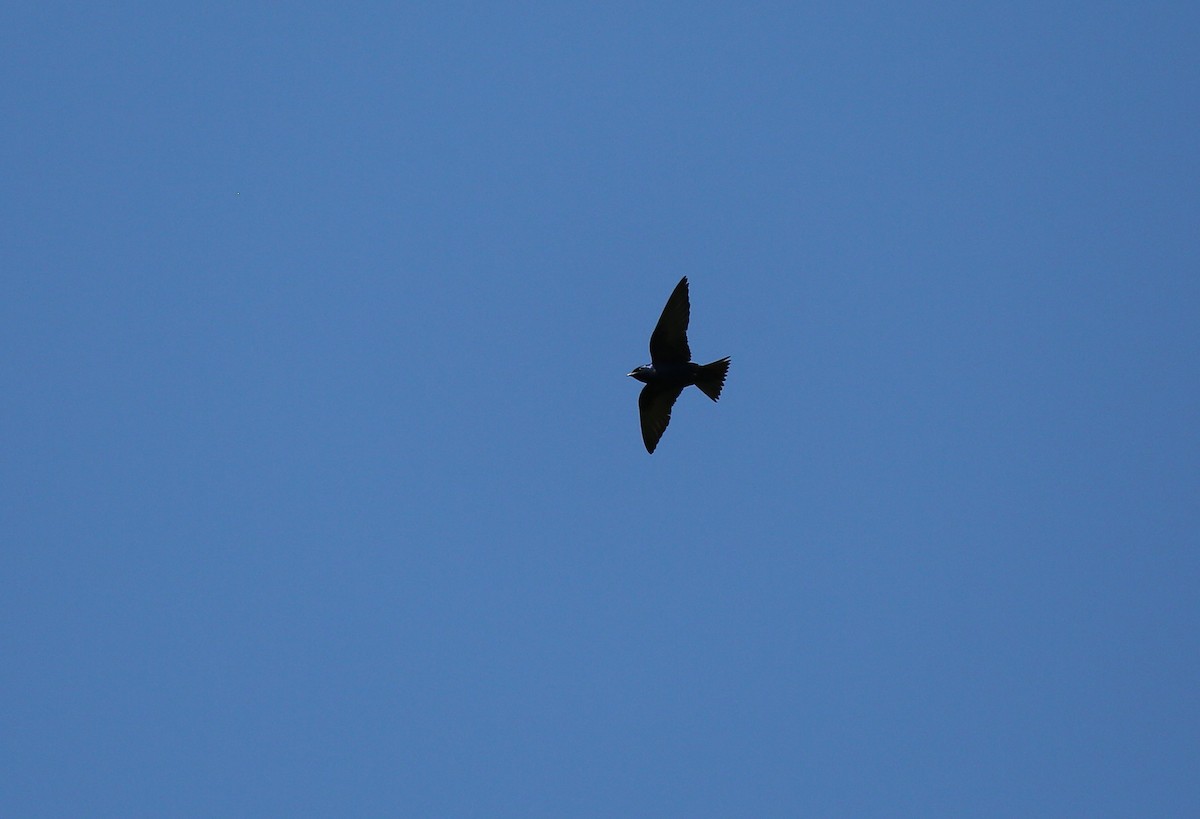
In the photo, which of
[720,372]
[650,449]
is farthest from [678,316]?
[650,449]

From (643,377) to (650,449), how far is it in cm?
140

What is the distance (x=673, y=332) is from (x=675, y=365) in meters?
0.51

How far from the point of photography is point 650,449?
738 inches

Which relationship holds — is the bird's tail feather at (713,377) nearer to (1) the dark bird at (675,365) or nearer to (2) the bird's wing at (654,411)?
(1) the dark bird at (675,365)

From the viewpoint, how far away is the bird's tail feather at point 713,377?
17438mm

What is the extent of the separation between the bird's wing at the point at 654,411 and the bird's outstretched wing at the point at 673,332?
2.13 ft

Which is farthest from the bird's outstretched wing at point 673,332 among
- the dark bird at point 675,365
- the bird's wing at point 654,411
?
the bird's wing at point 654,411

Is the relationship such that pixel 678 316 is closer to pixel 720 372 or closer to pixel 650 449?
pixel 720 372

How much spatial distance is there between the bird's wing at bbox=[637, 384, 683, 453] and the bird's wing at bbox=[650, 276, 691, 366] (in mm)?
649

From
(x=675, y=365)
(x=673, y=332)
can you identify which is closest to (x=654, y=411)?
(x=675, y=365)

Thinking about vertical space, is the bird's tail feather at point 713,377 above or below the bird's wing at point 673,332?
below

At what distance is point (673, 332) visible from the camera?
695 inches

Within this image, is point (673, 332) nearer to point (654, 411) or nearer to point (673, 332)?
point (673, 332)

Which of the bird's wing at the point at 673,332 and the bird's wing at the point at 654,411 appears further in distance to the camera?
the bird's wing at the point at 654,411
